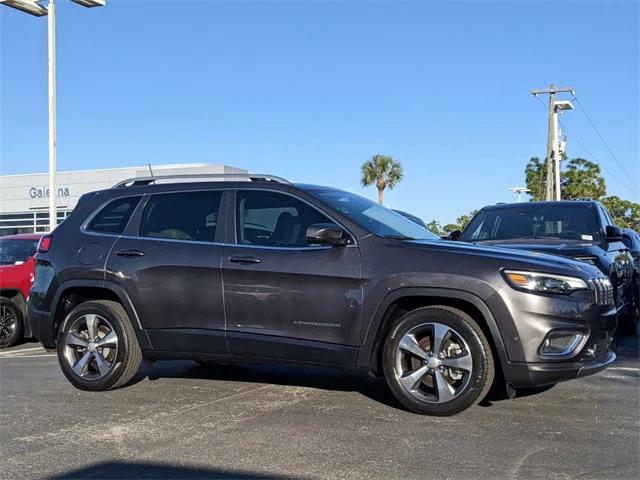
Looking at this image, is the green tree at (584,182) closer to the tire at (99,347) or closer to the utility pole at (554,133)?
the utility pole at (554,133)

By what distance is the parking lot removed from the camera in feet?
12.7

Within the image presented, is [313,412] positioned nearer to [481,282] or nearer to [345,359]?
[345,359]

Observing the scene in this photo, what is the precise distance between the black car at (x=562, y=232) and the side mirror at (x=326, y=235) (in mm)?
3117

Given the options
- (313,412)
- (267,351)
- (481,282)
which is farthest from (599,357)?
(267,351)

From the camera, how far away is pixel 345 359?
16.6ft

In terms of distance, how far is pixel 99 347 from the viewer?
19.4ft

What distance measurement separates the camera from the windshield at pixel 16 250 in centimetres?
996

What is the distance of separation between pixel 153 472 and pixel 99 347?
2.34 meters

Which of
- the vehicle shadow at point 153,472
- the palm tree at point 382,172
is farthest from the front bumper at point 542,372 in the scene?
the palm tree at point 382,172

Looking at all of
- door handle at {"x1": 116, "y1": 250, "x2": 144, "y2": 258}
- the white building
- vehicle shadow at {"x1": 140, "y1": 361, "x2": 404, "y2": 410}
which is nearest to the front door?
vehicle shadow at {"x1": 140, "y1": 361, "x2": 404, "y2": 410}

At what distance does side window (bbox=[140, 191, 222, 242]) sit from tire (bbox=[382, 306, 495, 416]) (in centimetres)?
184

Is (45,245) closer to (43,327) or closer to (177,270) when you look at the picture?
(43,327)

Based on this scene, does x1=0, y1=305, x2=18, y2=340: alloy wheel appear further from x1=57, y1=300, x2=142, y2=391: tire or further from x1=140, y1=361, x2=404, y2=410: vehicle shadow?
x1=57, y1=300, x2=142, y2=391: tire

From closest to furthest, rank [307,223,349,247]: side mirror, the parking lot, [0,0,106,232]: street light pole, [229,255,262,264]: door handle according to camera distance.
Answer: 1. the parking lot
2. [307,223,349,247]: side mirror
3. [229,255,262,264]: door handle
4. [0,0,106,232]: street light pole
